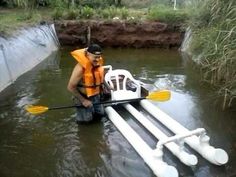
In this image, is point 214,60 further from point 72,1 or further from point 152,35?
point 72,1

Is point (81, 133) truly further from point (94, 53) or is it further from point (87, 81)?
point (94, 53)

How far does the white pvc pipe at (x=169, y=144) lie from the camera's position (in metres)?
4.21

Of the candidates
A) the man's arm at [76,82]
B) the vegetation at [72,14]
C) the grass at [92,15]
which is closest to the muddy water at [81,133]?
the man's arm at [76,82]

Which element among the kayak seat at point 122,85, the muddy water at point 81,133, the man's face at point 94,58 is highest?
the man's face at point 94,58

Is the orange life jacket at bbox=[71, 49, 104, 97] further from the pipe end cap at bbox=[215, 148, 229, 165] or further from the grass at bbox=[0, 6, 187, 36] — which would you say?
the grass at bbox=[0, 6, 187, 36]

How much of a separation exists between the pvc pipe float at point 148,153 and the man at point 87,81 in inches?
16.0

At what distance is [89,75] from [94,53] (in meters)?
0.37

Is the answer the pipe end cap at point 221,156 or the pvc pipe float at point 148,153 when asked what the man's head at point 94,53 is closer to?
the pvc pipe float at point 148,153

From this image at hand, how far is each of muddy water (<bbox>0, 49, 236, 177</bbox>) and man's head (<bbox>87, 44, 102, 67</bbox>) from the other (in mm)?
1033

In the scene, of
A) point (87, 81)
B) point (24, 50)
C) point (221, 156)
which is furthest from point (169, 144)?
point (24, 50)

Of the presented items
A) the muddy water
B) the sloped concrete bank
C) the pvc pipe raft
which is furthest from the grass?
the pvc pipe raft

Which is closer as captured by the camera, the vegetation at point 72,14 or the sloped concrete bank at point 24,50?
the sloped concrete bank at point 24,50

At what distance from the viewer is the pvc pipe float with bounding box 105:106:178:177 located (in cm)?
389

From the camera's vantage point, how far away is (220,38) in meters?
5.35
